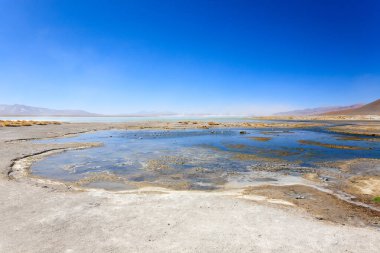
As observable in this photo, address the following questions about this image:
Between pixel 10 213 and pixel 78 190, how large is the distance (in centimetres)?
292

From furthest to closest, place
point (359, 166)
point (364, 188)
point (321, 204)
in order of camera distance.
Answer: point (359, 166) → point (364, 188) → point (321, 204)

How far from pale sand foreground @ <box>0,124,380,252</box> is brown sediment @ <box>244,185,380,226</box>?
2.68ft

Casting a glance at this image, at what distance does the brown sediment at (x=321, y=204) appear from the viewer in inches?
284

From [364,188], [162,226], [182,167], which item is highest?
[162,226]

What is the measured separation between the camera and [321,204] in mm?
8445

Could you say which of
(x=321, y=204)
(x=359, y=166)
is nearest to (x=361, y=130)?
(x=359, y=166)

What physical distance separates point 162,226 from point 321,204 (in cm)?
573

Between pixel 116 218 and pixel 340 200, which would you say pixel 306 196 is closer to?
pixel 340 200

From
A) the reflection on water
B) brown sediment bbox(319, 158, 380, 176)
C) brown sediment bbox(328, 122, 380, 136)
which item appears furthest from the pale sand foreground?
brown sediment bbox(328, 122, 380, 136)

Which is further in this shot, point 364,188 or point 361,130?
point 361,130

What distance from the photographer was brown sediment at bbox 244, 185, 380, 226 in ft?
23.7

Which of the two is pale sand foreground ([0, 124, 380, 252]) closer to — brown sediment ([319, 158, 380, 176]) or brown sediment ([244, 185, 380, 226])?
brown sediment ([244, 185, 380, 226])

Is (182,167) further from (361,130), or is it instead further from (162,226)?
(361,130)

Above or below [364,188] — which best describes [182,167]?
above
